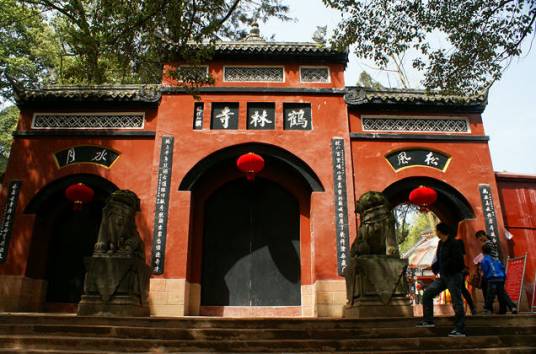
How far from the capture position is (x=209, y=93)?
943cm

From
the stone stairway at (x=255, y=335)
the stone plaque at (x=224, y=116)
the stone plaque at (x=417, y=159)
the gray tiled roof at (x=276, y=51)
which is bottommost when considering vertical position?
the stone stairway at (x=255, y=335)

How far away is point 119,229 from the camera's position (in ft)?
20.8

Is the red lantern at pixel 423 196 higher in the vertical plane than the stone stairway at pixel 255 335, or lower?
higher

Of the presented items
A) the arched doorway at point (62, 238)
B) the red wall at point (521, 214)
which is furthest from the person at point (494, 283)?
the arched doorway at point (62, 238)

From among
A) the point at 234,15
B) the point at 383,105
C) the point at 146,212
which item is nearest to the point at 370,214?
the point at 383,105

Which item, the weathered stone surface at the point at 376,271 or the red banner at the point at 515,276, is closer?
the weathered stone surface at the point at 376,271

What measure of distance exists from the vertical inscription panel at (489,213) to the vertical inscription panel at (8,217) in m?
9.88

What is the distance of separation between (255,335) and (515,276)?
5.48 metres

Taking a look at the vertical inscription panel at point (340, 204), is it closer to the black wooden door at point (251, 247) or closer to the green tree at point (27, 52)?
the black wooden door at point (251, 247)

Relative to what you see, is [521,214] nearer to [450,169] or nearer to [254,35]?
[450,169]

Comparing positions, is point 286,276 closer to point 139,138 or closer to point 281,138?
point 281,138

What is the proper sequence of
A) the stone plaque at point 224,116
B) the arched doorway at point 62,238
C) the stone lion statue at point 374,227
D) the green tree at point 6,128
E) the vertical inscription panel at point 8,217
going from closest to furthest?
the stone lion statue at point 374,227
the vertical inscription panel at point 8,217
the arched doorway at point 62,238
the stone plaque at point 224,116
the green tree at point 6,128

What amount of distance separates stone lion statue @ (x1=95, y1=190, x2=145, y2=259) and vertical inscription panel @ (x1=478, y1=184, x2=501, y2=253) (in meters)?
6.87

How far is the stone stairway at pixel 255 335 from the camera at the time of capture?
13.9 ft
